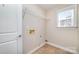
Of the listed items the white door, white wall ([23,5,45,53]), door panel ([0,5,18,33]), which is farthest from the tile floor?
door panel ([0,5,18,33])

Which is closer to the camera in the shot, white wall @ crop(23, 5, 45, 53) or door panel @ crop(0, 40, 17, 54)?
door panel @ crop(0, 40, 17, 54)

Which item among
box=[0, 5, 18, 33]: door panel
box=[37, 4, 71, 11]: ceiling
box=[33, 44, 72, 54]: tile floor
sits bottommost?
→ box=[33, 44, 72, 54]: tile floor

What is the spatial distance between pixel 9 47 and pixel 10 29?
221 mm

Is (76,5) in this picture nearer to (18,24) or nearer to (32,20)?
(32,20)

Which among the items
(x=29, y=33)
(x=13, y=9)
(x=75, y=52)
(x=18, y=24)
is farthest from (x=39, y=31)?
(x=75, y=52)

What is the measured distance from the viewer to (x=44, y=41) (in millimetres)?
1135

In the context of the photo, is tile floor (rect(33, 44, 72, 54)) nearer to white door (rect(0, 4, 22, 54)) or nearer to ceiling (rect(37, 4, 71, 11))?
white door (rect(0, 4, 22, 54))

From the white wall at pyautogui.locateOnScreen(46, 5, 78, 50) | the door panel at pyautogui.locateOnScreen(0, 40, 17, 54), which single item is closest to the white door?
the door panel at pyautogui.locateOnScreen(0, 40, 17, 54)

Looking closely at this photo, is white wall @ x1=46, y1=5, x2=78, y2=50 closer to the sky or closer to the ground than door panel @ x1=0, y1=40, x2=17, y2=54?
closer to the sky

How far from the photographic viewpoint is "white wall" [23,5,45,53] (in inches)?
43.0

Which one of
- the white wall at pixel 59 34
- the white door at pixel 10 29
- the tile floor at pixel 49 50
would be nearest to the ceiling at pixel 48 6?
the white wall at pixel 59 34

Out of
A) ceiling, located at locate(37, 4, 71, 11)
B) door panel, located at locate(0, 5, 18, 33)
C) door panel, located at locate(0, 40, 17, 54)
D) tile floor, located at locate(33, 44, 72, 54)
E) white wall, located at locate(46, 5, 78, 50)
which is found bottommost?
tile floor, located at locate(33, 44, 72, 54)

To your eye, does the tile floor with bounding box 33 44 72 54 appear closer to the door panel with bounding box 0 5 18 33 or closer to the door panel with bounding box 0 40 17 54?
the door panel with bounding box 0 40 17 54

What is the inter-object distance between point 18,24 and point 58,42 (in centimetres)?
61
